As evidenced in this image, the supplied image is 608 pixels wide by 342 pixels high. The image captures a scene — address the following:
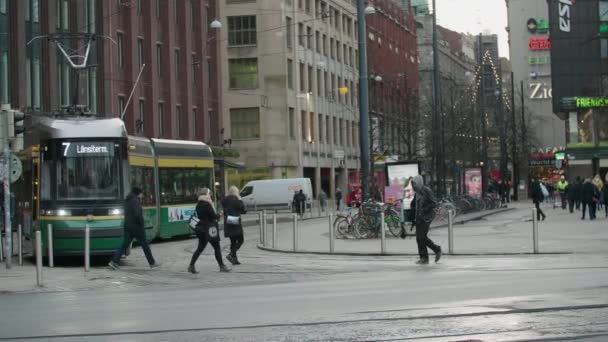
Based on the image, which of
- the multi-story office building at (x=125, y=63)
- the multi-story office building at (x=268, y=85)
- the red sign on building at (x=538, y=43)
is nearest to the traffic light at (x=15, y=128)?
the multi-story office building at (x=125, y=63)

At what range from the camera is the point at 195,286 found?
18.2 metres

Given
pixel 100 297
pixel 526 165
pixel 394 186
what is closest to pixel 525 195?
pixel 526 165

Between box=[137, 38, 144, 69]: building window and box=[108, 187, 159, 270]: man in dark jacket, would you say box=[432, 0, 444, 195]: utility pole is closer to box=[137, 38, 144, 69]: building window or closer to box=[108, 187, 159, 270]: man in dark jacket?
box=[137, 38, 144, 69]: building window

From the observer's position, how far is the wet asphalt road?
10727mm

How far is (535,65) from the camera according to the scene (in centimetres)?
12900

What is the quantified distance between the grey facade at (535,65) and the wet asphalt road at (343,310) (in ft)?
357

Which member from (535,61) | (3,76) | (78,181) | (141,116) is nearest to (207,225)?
(78,181)

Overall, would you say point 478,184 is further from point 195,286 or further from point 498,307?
point 498,307

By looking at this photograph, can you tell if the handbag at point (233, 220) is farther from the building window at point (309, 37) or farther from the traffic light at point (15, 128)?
the building window at point (309, 37)

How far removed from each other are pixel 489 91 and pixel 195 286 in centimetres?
9099

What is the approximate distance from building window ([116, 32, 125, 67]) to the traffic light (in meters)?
36.2

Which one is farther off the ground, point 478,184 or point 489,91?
point 489,91

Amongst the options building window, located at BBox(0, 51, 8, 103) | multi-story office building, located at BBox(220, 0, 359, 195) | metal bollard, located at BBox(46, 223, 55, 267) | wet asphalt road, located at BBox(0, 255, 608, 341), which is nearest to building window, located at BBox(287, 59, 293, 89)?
multi-story office building, located at BBox(220, 0, 359, 195)

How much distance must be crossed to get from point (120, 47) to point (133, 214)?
126 feet
